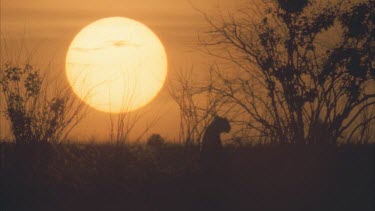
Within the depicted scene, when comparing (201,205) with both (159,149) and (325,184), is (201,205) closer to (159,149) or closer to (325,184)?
(325,184)

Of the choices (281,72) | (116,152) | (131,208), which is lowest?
(131,208)

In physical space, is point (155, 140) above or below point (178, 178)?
above

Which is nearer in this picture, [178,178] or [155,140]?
[178,178]

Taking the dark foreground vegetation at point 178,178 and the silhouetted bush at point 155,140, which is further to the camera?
the silhouetted bush at point 155,140

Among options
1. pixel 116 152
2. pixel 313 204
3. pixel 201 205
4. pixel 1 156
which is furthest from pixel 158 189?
pixel 1 156

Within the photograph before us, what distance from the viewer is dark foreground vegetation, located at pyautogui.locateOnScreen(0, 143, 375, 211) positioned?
12.5 meters

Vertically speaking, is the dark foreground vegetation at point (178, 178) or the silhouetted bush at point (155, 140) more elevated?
the silhouetted bush at point (155, 140)

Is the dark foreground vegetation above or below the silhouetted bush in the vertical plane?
below

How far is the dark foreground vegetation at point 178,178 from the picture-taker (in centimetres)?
1249

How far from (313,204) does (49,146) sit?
6.07 metres

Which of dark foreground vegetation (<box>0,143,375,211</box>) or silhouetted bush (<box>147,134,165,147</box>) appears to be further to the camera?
silhouetted bush (<box>147,134,165,147</box>)

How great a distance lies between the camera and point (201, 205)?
40.6ft

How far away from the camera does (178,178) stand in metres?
13.8

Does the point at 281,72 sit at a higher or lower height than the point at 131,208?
higher
